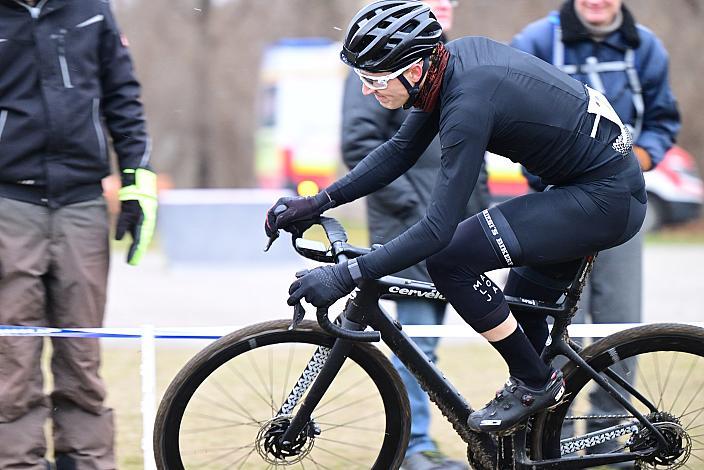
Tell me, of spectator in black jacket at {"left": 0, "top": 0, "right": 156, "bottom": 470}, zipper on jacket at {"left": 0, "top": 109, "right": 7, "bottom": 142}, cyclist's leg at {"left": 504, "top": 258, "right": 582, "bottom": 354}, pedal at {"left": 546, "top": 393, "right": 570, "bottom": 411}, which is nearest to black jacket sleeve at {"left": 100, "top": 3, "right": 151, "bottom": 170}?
spectator in black jacket at {"left": 0, "top": 0, "right": 156, "bottom": 470}

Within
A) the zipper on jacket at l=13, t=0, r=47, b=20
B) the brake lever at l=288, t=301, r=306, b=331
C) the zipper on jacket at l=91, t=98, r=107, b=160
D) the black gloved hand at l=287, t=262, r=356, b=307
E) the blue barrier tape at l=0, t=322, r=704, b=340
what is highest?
the zipper on jacket at l=13, t=0, r=47, b=20

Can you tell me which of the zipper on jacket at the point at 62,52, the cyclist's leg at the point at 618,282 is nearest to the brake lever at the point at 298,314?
the zipper on jacket at the point at 62,52

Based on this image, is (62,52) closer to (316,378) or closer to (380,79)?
(380,79)

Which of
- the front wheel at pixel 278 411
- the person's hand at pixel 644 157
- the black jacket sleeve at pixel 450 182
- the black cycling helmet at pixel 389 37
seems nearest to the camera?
the black jacket sleeve at pixel 450 182

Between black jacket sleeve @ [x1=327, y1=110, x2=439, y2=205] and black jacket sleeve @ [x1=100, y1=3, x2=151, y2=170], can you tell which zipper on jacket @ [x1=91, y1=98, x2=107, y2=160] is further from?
black jacket sleeve @ [x1=327, y1=110, x2=439, y2=205]

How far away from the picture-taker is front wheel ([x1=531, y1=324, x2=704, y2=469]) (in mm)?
4121

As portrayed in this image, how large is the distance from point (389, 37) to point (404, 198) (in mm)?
1497

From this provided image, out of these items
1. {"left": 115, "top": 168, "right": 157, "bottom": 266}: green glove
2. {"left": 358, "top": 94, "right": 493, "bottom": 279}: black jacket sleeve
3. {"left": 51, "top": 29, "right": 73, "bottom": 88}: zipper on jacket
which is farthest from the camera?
{"left": 115, "top": 168, "right": 157, "bottom": 266}: green glove

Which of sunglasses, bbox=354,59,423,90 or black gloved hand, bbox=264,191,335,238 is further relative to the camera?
black gloved hand, bbox=264,191,335,238

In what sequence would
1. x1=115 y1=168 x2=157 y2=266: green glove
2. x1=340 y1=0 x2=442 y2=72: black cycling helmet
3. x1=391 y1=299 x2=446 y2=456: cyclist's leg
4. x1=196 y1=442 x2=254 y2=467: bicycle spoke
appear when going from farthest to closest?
x1=391 y1=299 x2=446 y2=456: cyclist's leg, x1=115 y1=168 x2=157 y2=266: green glove, x1=196 y1=442 x2=254 y2=467: bicycle spoke, x1=340 y1=0 x2=442 y2=72: black cycling helmet

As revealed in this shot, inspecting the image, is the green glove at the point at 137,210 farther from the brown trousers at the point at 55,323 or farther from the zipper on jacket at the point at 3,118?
the zipper on jacket at the point at 3,118

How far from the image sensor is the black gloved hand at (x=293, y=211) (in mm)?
4035

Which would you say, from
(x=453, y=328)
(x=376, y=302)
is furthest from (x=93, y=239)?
(x=453, y=328)

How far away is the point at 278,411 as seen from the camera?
13.5 ft
